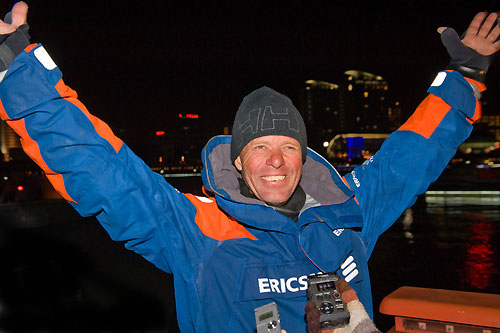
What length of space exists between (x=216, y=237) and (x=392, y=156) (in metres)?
1.17

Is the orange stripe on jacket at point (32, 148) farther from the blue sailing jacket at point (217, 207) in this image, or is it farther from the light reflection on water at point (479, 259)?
the light reflection on water at point (479, 259)

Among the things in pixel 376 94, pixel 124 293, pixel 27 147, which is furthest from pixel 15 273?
pixel 376 94

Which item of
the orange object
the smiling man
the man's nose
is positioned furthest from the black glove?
the orange object

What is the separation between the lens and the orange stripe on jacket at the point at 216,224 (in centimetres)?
203

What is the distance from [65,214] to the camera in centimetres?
1364

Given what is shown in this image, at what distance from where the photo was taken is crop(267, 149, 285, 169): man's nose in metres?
2.17

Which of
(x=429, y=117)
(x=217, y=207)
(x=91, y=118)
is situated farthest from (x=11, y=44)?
(x=429, y=117)

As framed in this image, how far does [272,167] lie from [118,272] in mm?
5525

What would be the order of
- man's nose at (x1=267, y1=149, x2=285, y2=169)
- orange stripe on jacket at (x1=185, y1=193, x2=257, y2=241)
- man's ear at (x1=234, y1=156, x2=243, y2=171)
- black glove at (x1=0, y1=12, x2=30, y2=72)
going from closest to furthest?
black glove at (x1=0, y1=12, x2=30, y2=72)
orange stripe on jacket at (x1=185, y1=193, x2=257, y2=241)
man's nose at (x1=267, y1=149, x2=285, y2=169)
man's ear at (x1=234, y1=156, x2=243, y2=171)

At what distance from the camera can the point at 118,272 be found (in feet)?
23.0

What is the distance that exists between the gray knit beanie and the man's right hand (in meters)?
1.07

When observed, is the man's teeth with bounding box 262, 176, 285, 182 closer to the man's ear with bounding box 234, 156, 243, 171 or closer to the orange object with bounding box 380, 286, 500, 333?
the man's ear with bounding box 234, 156, 243, 171

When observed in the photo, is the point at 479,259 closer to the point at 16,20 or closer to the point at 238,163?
the point at 238,163

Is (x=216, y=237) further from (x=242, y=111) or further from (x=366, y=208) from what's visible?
(x=366, y=208)
